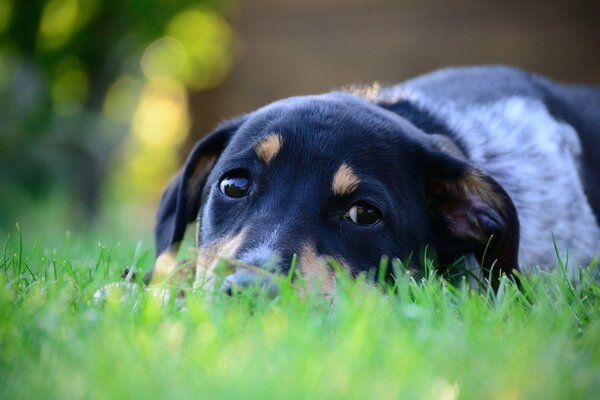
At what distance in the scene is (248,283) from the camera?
8.34 feet

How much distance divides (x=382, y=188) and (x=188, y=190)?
1.18 metres

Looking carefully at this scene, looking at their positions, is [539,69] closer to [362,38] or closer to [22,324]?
[362,38]

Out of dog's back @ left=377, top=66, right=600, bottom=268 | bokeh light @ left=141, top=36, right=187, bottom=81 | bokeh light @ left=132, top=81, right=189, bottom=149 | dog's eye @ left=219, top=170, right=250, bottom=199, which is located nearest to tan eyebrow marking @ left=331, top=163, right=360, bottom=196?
dog's eye @ left=219, top=170, right=250, bottom=199

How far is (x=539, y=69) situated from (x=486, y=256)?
21.9 feet

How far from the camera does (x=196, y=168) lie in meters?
3.95

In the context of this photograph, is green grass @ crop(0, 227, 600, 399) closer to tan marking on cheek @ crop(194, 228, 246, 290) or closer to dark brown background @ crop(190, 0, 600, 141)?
tan marking on cheek @ crop(194, 228, 246, 290)

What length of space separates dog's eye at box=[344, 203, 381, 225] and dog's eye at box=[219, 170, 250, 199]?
0.48 metres

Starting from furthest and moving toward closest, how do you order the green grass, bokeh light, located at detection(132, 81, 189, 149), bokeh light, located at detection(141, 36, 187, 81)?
1. bokeh light, located at detection(132, 81, 189, 149)
2. bokeh light, located at detection(141, 36, 187, 81)
3. the green grass

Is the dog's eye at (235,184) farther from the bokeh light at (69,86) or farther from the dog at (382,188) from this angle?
the bokeh light at (69,86)

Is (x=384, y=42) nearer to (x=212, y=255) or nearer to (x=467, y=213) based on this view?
(x=467, y=213)

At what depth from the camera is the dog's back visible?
4090 millimetres

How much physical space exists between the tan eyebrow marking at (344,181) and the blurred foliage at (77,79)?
5939 mm

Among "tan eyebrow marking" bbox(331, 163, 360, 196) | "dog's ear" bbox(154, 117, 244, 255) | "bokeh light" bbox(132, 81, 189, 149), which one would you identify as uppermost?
"tan eyebrow marking" bbox(331, 163, 360, 196)

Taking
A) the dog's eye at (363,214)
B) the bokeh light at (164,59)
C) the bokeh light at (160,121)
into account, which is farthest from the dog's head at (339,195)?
the bokeh light at (160,121)
